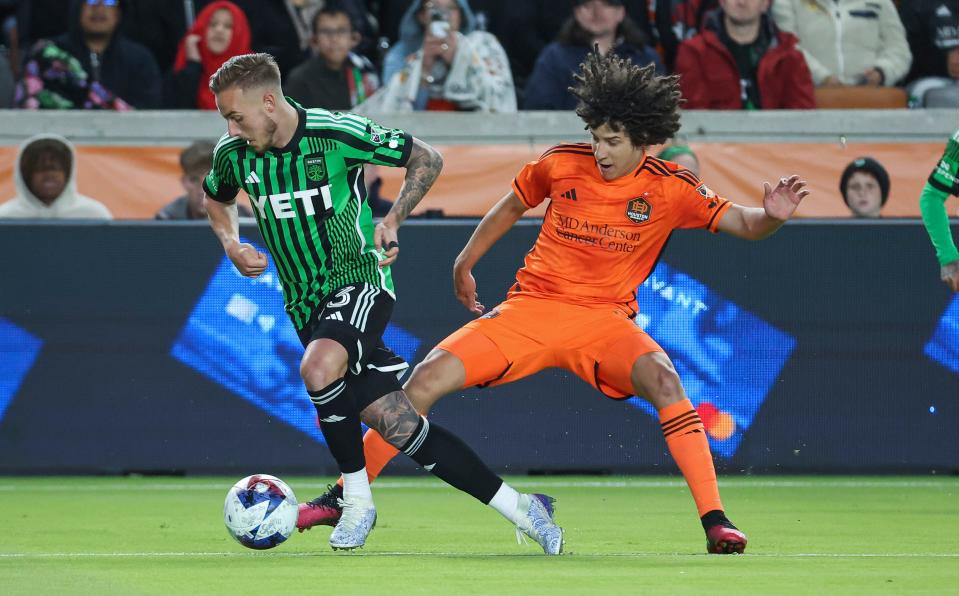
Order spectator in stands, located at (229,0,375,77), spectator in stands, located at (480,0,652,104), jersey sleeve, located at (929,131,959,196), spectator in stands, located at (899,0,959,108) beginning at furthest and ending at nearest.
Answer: spectator in stands, located at (480,0,652,104) → spectator in stands, located at (229,0,375,77) → spectator in stands, located at (899,0,959,108) → jersey sleeve, located at (929,131,959,196)

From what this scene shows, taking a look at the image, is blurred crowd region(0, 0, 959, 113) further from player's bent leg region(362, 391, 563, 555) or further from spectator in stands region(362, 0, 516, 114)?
player's bent leg region(362, 391, 563, 555)

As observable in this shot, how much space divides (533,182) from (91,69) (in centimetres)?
679

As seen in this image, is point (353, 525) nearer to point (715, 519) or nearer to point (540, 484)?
point (715, 519)

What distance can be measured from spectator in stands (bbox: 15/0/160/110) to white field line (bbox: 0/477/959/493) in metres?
3.84

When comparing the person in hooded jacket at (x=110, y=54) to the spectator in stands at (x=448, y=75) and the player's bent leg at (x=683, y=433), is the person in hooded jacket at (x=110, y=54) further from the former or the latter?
the player's bent leg at (x=683, y=433)

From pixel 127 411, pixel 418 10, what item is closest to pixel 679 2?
pixel 418 10

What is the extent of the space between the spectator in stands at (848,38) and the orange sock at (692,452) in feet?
24.3

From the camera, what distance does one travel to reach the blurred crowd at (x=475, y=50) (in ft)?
40.9

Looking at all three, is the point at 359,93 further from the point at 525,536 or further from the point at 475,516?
the point at 525,536

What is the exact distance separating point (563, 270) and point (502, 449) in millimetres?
3087

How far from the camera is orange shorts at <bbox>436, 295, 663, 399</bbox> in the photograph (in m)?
6.72

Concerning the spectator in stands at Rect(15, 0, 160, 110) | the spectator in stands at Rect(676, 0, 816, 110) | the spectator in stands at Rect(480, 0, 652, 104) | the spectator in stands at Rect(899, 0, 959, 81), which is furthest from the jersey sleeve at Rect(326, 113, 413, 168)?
the spectator in stands at Rect(899, 0, 959, 81)

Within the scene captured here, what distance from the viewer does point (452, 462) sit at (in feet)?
20.7

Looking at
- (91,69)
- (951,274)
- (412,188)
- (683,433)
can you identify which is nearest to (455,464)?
(683,433)
